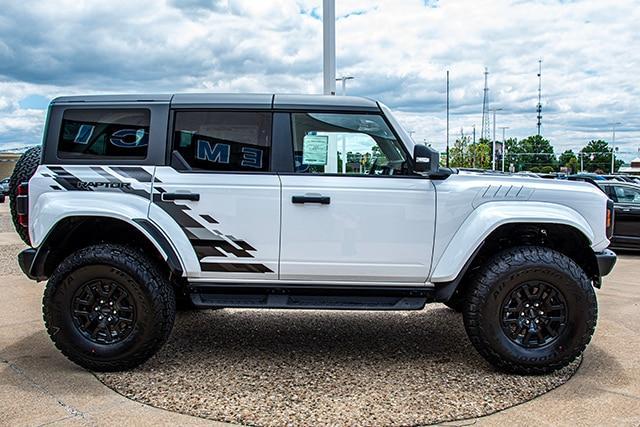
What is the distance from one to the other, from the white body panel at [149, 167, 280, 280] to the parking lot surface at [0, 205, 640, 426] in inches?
34.6

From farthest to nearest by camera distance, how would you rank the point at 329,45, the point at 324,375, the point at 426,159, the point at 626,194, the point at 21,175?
the point at 626,194, the point at 329,45, the point at 21,175, the point at 324,375, the point at 426,159

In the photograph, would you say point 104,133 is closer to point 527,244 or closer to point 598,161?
point 527,244

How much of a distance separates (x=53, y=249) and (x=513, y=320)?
3.57 m

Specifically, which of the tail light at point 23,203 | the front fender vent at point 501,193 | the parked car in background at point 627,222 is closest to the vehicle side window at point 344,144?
the front fender vent at point 501,193

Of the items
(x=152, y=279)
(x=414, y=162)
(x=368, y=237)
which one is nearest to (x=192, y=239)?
(x=152, y=279)

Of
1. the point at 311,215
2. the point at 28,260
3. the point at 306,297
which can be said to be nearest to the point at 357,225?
the point at 311,215

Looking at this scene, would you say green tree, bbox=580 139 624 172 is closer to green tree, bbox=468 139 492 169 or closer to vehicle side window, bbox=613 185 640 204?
green tree, bbox=468 139 492 169

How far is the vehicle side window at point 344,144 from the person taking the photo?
15.8 ft

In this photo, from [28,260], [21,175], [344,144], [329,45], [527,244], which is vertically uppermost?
[329,45]

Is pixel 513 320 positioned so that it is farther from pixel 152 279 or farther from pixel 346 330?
pixel 152 279

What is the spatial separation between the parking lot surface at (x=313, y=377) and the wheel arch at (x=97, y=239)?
31.5 inches

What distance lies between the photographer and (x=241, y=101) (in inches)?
192

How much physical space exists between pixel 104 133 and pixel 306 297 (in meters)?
2.01

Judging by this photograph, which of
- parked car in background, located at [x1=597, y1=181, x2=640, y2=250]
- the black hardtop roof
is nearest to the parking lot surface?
the black hardtop roof
